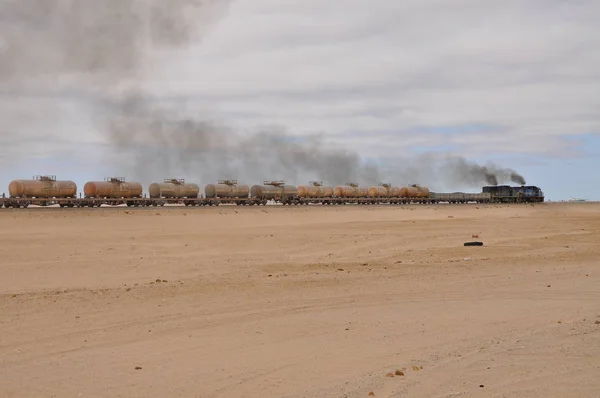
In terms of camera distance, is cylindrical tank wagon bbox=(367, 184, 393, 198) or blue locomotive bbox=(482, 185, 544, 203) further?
blue locomotive bbox=(482, 185, 544, 203)

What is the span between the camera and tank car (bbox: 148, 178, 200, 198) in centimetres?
6569

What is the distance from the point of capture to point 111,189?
59344 mm

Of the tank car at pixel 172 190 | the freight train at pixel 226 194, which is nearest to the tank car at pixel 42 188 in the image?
the freight train at pixel 226 194

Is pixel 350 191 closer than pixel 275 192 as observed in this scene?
No

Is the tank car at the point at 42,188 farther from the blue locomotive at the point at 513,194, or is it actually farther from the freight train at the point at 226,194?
the blue locomotive at the point at 513,194

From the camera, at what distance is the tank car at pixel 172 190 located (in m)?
65.7

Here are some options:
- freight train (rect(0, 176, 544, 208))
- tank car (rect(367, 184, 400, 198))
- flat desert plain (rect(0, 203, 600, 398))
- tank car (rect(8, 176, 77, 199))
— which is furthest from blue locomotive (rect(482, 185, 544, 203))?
flat desert plain (rect(0, 203, 600, 398))

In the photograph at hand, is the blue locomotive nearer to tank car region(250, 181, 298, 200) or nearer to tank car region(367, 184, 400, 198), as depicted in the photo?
tank car region(367, 184, 400, 198)

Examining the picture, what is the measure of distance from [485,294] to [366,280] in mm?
3056

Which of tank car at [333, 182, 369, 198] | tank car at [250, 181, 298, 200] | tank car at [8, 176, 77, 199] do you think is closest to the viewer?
tank car at [8, 176, 77, 199]

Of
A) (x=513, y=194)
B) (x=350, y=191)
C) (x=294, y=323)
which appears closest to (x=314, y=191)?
(x=350, y=191)

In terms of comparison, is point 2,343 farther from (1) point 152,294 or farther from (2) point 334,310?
(2) point 334,310

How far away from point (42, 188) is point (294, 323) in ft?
158

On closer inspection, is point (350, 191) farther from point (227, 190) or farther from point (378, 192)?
point (227, 190)
